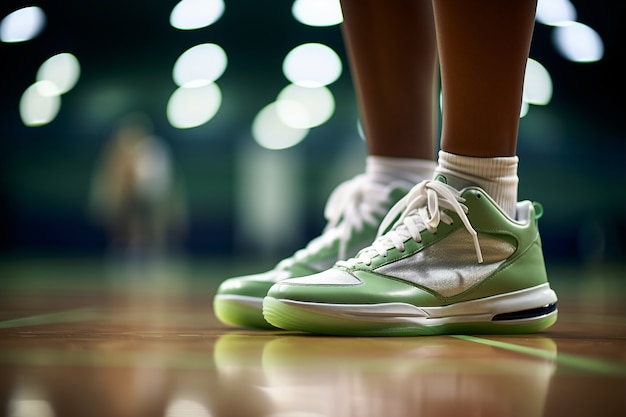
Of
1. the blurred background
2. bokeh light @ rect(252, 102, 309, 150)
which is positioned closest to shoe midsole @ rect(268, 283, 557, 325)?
→ the blurred background

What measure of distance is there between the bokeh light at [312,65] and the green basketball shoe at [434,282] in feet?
30.8

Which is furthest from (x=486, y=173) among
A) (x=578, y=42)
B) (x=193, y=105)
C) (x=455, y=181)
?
(x=193, y=105)

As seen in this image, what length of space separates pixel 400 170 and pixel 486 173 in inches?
10.4

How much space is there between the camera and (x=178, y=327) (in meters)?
1.23

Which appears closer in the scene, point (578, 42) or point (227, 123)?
point (578, 42)

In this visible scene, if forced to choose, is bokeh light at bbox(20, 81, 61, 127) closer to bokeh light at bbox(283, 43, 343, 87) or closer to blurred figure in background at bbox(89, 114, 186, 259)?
blurred figure in background at bbox(89, 114, 186, 259)

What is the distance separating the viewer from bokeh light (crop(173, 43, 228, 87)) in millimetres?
10531

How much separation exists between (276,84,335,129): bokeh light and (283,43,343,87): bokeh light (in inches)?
8.7

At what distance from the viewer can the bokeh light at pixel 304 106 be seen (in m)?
11.2

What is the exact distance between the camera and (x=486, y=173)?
1105mm

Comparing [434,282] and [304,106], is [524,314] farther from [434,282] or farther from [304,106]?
[304,106]

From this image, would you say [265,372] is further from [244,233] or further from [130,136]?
[244,233]

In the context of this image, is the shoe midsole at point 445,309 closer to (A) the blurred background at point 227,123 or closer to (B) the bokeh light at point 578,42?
(A) the blurred background at point 227,123

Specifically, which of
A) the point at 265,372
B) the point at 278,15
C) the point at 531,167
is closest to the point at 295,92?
the point at 278,15
